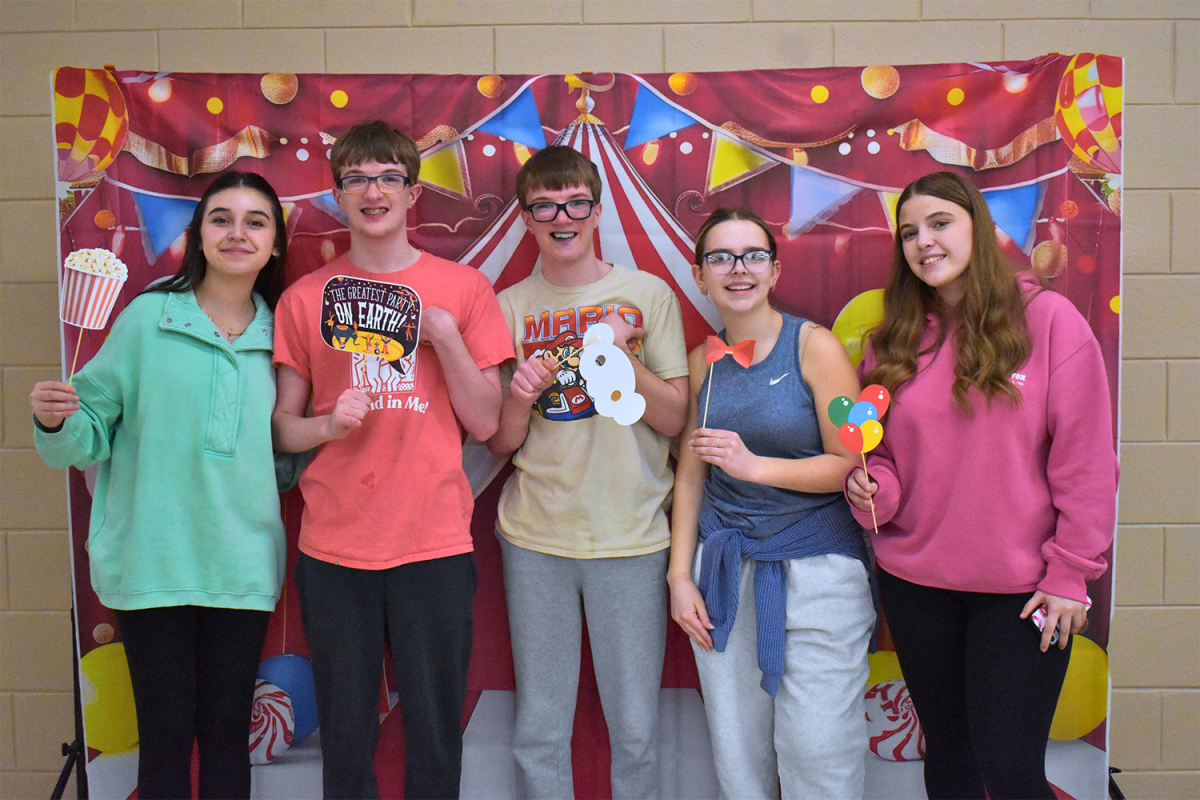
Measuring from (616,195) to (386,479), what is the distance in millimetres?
988

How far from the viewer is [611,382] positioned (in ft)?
5.37

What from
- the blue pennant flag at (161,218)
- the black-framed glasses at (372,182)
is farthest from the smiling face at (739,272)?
the blue pennant flag at (161,218)

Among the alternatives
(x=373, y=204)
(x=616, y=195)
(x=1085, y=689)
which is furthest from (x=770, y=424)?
(x=1085, y=689)

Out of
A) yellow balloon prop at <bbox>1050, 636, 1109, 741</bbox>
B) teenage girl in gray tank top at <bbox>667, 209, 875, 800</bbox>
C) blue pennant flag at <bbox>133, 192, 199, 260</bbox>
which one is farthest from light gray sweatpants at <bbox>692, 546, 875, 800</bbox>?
blue pennant flag at <bbox>133, 192, 199, 260</bbox>

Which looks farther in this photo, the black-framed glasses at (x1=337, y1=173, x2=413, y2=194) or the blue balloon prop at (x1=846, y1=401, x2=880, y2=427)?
the black-framed glasses at (x1=337, y1=173, x2=413, y2=194)

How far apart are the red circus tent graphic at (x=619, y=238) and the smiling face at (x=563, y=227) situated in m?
0.21

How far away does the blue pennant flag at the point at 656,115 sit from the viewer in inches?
81.8

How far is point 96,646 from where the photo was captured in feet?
6.83

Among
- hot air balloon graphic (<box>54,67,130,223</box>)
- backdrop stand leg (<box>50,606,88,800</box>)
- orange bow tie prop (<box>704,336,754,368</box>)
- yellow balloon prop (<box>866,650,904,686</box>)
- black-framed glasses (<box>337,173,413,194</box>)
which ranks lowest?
backdrop stand leg (<box>50,606,88,800</box>)

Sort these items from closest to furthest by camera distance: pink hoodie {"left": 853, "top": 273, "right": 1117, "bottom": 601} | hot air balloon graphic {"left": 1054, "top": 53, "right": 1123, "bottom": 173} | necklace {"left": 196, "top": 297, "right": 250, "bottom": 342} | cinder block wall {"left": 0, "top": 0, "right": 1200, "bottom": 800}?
pink hoodie {"left": 853, "top": 273, "right": 1117, "bottom": 601} < necklace {"left": 196, "top": 297, "right": 250, "bottom": 342} < hot air balloon graphic {"left": 1054, "top": 53, "right": 1123, "bottom": 173} < cinder block wall {"left": 0, "top": 0, "right": 1200, "bottom": 800}

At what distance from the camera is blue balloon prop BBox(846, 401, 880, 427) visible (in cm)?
159

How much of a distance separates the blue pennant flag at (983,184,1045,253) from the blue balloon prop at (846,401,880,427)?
84cm

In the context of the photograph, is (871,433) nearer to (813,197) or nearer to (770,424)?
(770,424)

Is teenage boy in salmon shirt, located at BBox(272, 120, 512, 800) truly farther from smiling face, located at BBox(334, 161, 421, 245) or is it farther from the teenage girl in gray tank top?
the teenage girl in gray tank top
